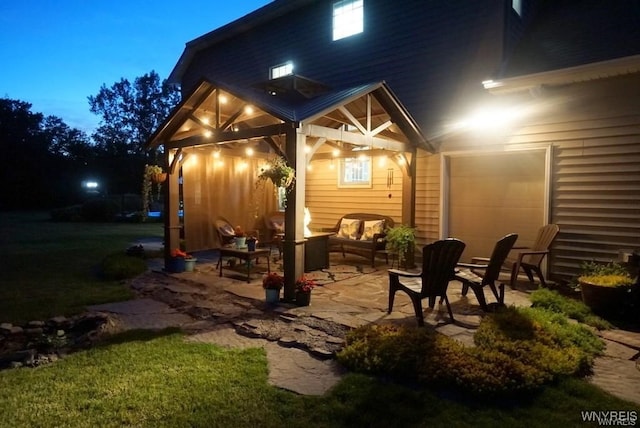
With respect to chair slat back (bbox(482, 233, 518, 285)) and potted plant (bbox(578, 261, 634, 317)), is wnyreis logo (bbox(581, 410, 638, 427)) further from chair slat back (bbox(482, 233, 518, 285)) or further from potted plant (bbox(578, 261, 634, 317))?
potted plant (bbox(578, 261, 634, 317))

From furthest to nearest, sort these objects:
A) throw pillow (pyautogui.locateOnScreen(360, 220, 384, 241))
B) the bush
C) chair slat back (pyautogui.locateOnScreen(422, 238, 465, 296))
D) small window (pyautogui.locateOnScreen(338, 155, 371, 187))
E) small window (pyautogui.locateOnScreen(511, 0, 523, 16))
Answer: small window (pyautogui.locateOnScreen(338, 155, 371, 187)) < throw pillow (pyautogui.locateOnScreen(360, 220, 384, 241)) < small window (pyautogui.locateOnScreen(511, 0, 523, 16)) < chair slat back (pyautogui.locateOnScreen(422, 238, 465, 296)) < the bush

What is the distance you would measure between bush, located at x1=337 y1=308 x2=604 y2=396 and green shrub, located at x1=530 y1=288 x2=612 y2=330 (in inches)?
21.0

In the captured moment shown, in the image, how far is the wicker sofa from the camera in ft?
26.2

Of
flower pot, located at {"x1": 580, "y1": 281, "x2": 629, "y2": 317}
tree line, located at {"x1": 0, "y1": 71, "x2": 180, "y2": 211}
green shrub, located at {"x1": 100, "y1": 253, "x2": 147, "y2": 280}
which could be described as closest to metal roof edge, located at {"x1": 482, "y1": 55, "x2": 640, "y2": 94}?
flower pot, located at {"x1": 580, "y1": 281, "x2": 629, "y2": 317}

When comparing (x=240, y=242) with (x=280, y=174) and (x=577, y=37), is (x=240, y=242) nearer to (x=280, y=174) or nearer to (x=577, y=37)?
(x=280, y=174)

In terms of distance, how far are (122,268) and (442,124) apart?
257 inches

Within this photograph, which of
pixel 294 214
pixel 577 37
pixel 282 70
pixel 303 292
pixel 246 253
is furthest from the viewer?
pixel 282 70

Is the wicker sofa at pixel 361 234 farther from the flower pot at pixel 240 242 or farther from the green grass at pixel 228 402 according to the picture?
the green grass at pixel 228 402

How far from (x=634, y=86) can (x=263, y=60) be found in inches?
333

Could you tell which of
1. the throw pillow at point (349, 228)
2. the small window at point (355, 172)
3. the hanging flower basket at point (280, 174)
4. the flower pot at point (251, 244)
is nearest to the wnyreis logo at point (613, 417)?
the hanging flower basket at point (280, 174)

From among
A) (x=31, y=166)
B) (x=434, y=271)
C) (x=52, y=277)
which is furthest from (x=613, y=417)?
(x=31, y=166)

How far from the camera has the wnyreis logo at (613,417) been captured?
8.66 feet

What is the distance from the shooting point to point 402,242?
24.0ft

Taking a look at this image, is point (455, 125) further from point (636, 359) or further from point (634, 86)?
point (636, 359)
